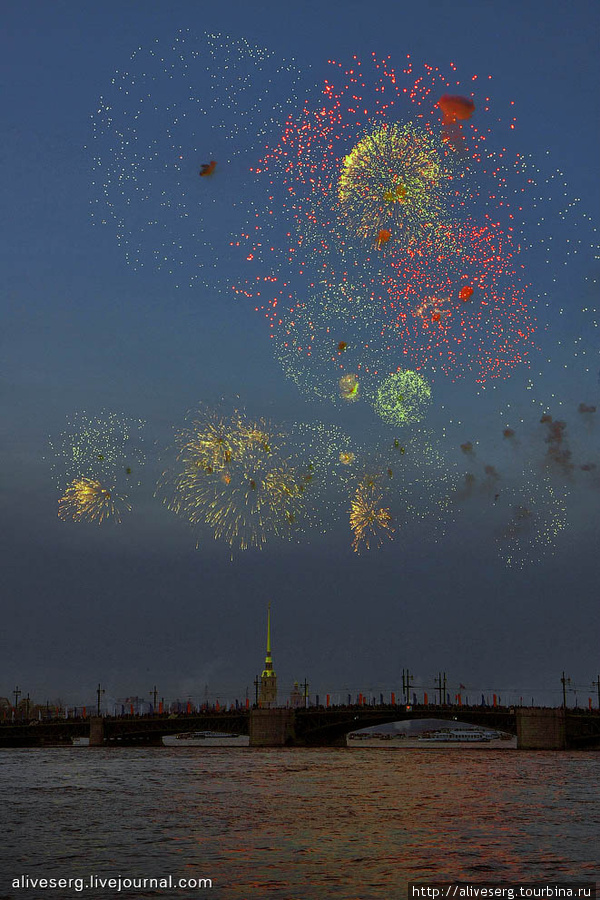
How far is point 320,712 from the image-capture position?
15238 centimetres

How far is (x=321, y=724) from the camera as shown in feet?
502

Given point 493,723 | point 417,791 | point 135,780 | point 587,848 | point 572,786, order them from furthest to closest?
point 493,723 < point 135,780 < point 572,786 < point 417,791 < point 587,848

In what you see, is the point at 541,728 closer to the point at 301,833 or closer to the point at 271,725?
the point at 271,725

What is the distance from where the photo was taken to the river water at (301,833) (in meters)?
27.0

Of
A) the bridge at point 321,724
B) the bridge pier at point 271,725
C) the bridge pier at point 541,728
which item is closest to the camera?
the bridge pier at point 541,728

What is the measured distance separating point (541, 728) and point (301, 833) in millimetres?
108039

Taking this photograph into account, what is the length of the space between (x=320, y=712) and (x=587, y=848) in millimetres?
122641

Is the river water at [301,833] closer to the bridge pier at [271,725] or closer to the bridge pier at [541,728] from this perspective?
the bridge pier at [541,728]

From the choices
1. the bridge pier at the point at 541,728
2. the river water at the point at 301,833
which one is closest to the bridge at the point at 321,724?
the bridge pier at the point at 541,728

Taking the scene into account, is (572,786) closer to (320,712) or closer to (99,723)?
(320,712)

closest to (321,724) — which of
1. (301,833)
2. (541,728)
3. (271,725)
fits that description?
(271,725)

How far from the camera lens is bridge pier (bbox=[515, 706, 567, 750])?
449 ft

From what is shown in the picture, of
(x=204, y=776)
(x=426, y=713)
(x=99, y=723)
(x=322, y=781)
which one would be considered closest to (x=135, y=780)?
(x=204, y=776)

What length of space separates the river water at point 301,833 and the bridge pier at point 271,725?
7629cm
